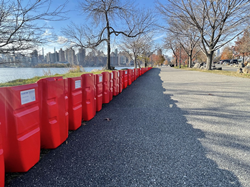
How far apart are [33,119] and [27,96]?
0.32 m

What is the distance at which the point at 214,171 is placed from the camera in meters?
1.96

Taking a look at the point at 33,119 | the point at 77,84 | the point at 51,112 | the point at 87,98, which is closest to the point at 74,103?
the point at 77,84

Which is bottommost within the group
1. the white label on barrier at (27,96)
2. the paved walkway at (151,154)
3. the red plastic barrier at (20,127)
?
the paved walkway at (151,154)

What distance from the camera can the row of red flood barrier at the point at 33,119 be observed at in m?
1.76

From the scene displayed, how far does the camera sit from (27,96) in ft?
6.34

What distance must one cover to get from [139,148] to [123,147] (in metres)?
0.26

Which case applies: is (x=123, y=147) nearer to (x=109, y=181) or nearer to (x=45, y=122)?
(x=109, y=181)

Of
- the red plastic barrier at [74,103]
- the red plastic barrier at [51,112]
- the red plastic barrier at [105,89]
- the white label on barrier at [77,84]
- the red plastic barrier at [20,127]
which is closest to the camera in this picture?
the red plastic barrier at [20,127]

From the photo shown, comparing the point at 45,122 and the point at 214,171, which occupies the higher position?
the point at 45,122

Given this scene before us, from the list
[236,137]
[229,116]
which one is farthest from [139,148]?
→ [229,116]

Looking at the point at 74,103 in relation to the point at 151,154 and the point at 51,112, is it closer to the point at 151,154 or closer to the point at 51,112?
the point at 51,112

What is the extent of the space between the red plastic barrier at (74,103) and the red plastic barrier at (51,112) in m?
0.44

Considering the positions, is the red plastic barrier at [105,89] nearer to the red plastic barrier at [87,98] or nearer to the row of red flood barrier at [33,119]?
the red plastic barrier at [87,98]

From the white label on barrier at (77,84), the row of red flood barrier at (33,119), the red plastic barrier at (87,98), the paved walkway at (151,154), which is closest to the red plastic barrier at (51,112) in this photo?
the row of red flood barrier at (33,119)
